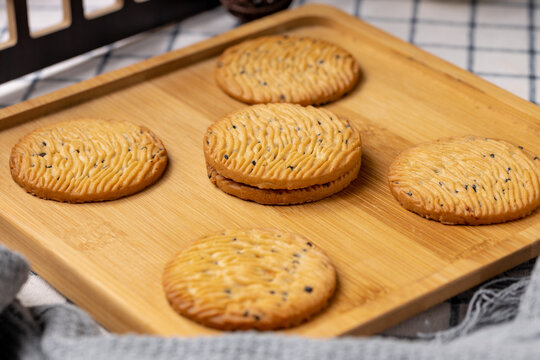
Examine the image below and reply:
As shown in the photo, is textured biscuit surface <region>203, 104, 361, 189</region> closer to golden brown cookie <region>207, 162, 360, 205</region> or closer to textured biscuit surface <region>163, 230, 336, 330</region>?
golden brown cookie <region>207, 162, 360, 205</region>

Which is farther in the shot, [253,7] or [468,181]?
[253,7]

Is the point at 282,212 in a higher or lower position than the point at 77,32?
lower

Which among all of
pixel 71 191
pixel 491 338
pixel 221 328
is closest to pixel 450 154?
pixel 491 338

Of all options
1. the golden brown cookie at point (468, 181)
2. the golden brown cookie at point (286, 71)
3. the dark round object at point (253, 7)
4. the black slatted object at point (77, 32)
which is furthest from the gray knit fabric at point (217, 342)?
the dark round object at point (253, 7)

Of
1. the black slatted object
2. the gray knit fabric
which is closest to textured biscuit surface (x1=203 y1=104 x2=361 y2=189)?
the gray knit fabric

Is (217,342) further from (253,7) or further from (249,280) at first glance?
(253,7)

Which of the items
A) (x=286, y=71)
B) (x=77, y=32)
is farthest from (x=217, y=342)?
(x=77, y=32)

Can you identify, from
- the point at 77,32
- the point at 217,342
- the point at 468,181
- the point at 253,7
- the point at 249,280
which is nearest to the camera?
the point at 217,342

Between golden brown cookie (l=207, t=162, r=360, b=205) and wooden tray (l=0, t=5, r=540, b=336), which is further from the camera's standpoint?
golden brown cookie (l=207, t=162, r=360, b=205)
